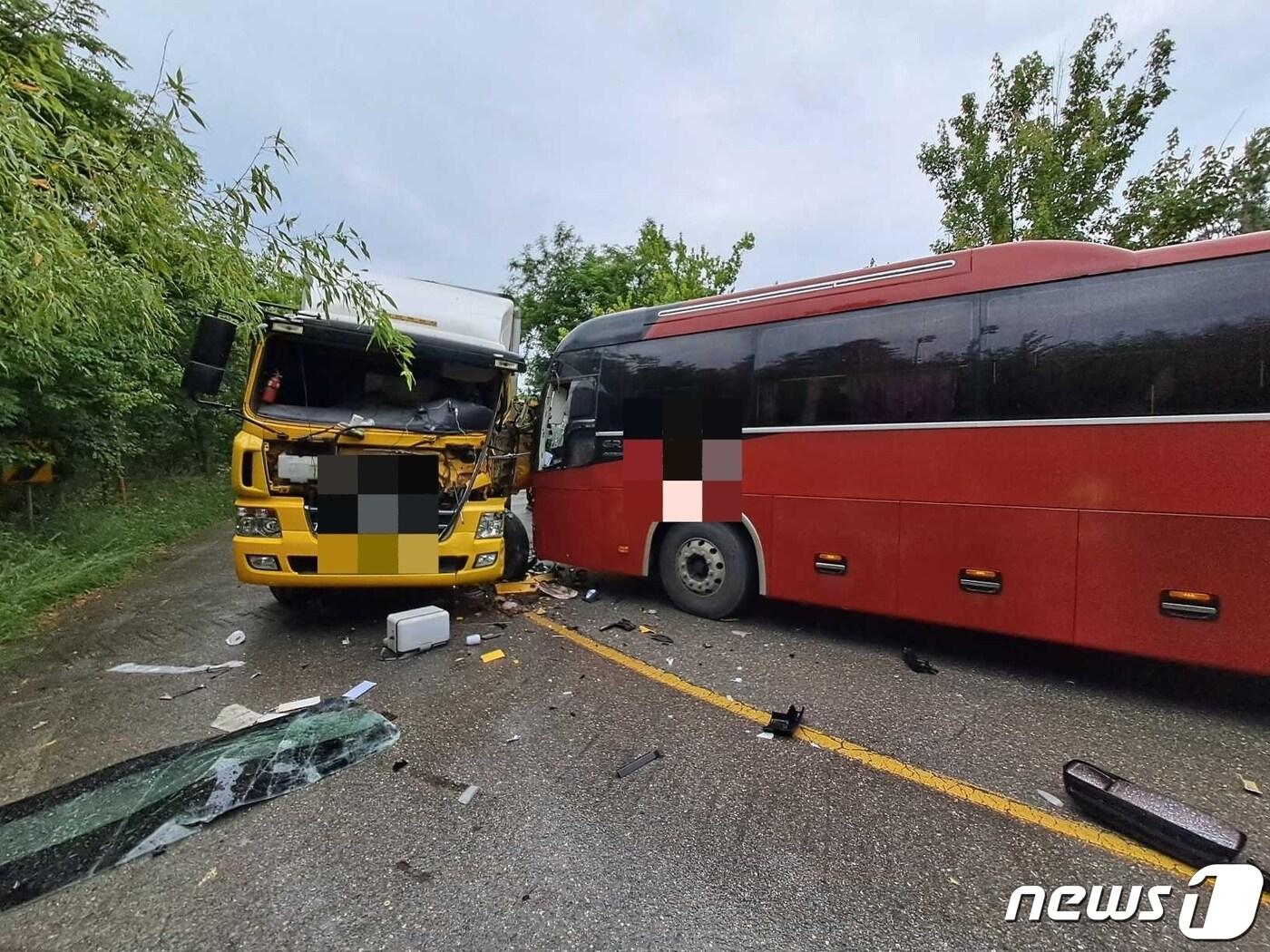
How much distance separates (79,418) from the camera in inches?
311

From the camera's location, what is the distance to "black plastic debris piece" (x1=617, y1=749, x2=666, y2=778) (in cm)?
280

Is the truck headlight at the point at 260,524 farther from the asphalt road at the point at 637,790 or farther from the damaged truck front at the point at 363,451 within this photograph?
the asphalt road at the point at 637,790

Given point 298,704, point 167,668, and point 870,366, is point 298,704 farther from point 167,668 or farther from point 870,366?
point 870,366

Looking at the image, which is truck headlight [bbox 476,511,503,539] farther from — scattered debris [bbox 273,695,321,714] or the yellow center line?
the yellow center line

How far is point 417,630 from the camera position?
4344 mm

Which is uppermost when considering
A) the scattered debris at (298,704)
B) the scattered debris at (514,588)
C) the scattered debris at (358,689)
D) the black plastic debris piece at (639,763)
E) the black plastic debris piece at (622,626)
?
the scattered debris at (514,588)

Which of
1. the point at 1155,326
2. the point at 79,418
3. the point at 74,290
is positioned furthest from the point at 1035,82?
the point at 79,418

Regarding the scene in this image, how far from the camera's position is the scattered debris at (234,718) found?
10.6 ft

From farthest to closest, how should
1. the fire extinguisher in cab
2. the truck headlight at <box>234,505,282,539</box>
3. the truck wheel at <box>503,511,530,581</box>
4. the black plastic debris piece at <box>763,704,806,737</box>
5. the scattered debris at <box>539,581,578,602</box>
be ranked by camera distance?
the truck wheel at <box>503,511,530,581</box>
the scattered debris at <box>539,581,578,602</box>
the fire extinguisher in cab
the truck headlight at <box>234,505,282,539</box>
the black plastic debris piece at <box>763,704,806,737</box>

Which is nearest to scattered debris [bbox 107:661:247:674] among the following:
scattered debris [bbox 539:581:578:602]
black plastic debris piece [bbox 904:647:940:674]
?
scattered debris [bbox 539:581:578:602]

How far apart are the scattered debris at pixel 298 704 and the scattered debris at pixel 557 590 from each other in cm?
268

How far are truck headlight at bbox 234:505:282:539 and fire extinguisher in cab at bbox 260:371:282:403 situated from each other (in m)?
0.92

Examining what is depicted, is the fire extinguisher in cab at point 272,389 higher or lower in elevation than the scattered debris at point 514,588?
higher

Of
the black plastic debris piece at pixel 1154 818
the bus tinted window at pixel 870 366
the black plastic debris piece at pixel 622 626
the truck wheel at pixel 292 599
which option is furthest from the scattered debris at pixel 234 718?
the black plastic debris piece at pixel 1154 818
